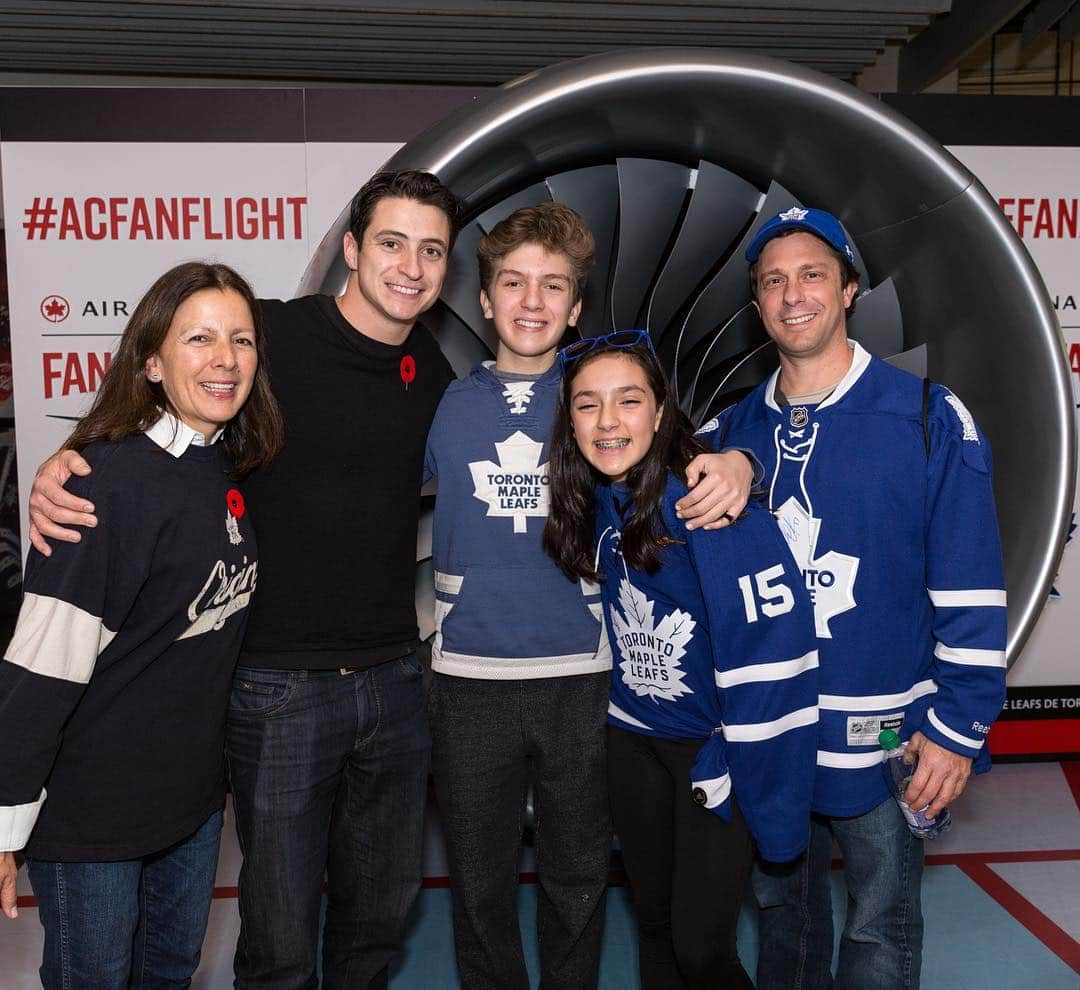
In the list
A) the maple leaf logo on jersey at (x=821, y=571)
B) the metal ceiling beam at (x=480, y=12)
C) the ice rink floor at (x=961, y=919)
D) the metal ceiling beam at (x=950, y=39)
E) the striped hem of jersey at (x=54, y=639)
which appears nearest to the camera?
the striped hem of jersey at (x=54, y=639)

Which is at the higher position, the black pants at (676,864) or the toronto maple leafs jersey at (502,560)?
the toronto maple leafs jersey at (502,560)

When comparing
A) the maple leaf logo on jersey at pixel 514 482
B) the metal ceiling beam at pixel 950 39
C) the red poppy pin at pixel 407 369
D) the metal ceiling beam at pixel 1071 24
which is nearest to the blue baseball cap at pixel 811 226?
the maple leaf logo on jersey at pixel 514 482

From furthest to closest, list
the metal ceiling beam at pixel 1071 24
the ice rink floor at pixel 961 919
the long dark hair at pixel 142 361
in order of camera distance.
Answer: the metal ceiling beam at pixel 1071 24 → the ice rink floor at pixel 961 919 → the long dark hair at pixel 142 361

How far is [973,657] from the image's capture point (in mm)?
1687

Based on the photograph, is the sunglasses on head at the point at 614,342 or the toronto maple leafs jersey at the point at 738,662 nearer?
the toronto maple leafs jersey at the point at 738,662

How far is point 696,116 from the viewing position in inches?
85.0

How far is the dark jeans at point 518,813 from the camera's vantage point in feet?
6.04

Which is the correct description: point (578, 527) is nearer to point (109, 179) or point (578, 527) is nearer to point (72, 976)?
point (72, 976)

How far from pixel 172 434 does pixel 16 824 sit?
23.2 inches

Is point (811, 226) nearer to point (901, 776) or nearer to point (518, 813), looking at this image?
point (901, 776)

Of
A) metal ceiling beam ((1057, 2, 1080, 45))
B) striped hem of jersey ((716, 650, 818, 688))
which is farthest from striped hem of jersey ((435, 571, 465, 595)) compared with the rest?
metal ceiling beam ((1057, 2, 1080, 45))

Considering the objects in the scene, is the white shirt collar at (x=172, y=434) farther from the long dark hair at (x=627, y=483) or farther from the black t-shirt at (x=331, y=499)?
the long dark hair at (x=627, y=483)

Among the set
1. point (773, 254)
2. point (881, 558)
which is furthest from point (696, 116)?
point (881, 558)

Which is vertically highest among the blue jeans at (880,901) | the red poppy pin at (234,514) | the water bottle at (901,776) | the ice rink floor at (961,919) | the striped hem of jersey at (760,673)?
the red poppy pin at (234,514)
